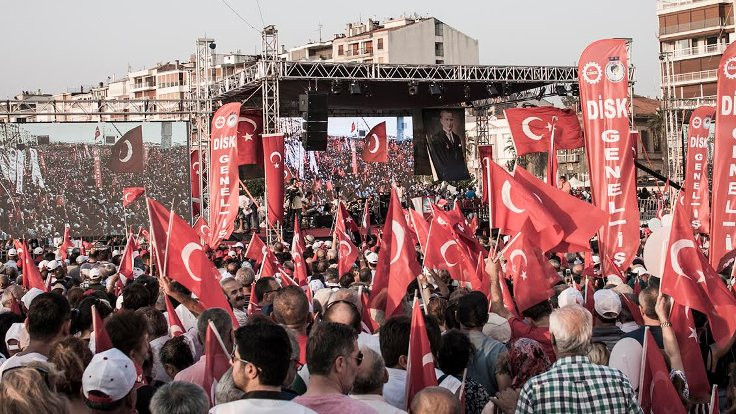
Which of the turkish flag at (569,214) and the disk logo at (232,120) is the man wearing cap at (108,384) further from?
the disk logo at (232,120)

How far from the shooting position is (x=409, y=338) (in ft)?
16.6

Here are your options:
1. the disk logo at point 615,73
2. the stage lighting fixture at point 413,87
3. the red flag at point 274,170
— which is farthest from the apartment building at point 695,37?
the disk logo at point 615,73

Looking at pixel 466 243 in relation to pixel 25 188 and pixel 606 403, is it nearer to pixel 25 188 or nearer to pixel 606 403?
pixel 606 403

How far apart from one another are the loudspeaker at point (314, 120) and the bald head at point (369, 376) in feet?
70.7

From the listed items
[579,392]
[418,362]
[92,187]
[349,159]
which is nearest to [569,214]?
[418,362]

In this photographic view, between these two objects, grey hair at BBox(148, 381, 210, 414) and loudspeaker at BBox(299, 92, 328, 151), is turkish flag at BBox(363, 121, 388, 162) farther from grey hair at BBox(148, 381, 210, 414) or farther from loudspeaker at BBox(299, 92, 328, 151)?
grey hair at BBox(148, 381, 210, 414)

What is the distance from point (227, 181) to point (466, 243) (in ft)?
20.4

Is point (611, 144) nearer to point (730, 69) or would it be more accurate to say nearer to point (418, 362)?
point (730, 69)

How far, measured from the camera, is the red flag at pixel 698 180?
52.4 ft

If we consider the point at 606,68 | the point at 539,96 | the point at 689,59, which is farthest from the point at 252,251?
the point at 689,59

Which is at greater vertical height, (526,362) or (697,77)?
(697,77)

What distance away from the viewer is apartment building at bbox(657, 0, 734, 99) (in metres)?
68.2

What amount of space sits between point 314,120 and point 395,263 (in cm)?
1823

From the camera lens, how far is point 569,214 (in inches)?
385
